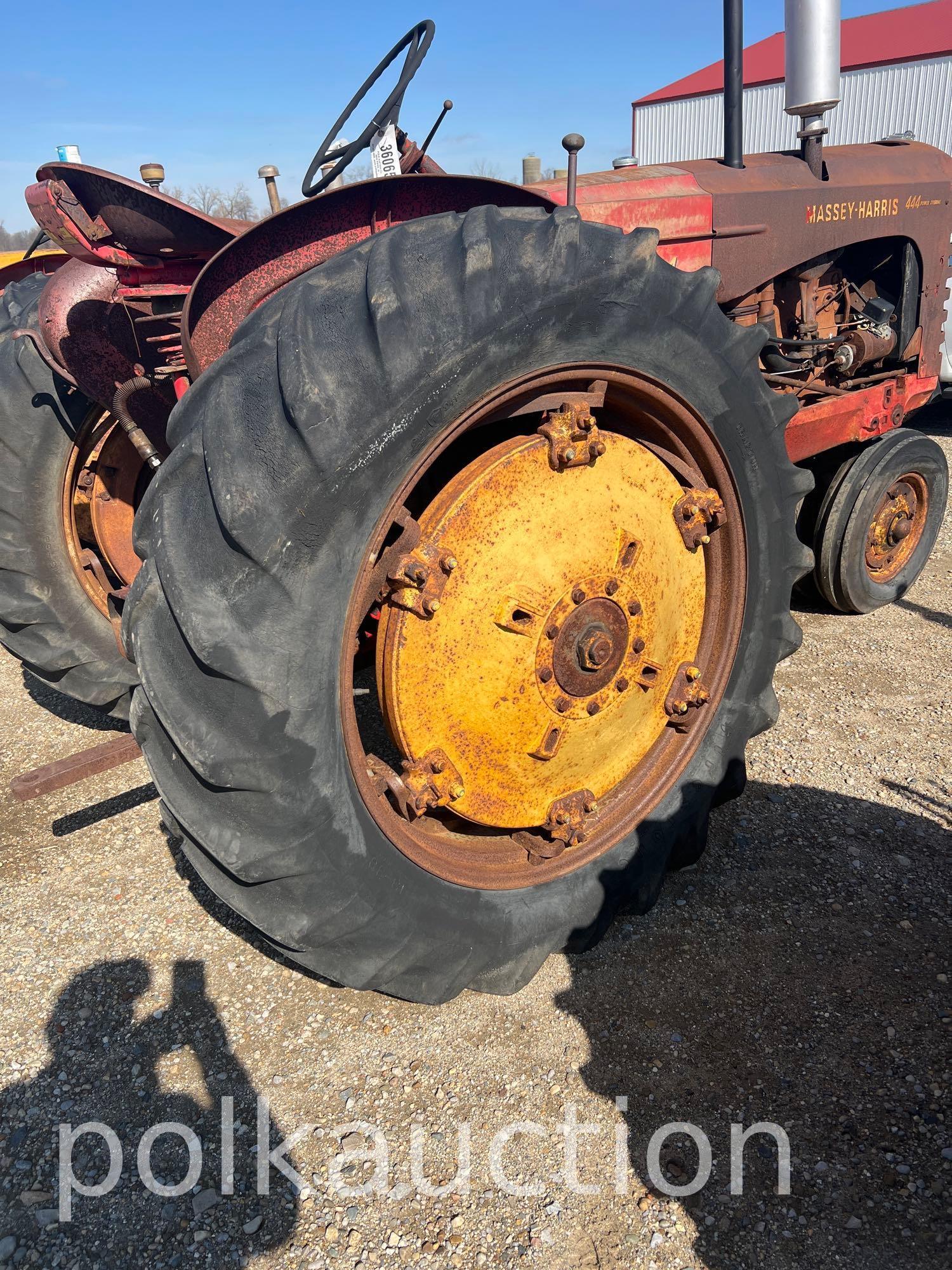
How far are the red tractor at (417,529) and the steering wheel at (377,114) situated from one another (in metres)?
0.01

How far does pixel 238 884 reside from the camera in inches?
59.5

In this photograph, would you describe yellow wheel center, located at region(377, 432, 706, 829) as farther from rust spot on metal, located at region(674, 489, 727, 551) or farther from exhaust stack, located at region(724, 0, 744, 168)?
exhaust stack, located at region(724, 0, 744, 168)

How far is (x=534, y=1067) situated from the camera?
6.03 feet

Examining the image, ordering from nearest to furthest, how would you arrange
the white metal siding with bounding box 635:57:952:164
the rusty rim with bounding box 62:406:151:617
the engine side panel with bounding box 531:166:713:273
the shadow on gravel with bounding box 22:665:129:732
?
the engine side panel with bounding box 531:166:713:273, the rusty rim with bounding box 62:406:151:617, the shadow on gravel with bounding box 22:665:129:732, the white metal siding with bounding box 635:57:952:164

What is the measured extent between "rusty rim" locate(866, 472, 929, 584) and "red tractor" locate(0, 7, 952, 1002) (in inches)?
51.7

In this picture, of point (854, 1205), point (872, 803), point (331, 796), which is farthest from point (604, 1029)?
point (872, 803)

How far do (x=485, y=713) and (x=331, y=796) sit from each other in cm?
44

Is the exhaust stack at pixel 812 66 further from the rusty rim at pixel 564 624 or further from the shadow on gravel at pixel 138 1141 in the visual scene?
the shadow on gravel at pixel 138 1141

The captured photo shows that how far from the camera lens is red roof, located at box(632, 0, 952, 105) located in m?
14.2

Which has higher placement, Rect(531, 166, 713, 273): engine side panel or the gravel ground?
Rect(531, 166, 713, 273): engine side panel

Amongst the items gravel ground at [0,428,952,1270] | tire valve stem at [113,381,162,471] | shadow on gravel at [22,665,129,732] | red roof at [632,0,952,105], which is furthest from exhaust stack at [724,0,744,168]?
red roof at [632,0,952,105]

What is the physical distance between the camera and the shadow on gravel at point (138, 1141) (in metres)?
1.55

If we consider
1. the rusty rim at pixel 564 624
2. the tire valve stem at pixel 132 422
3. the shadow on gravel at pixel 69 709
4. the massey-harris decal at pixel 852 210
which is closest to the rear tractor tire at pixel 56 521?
the shadow on gravel at pixel 69 709

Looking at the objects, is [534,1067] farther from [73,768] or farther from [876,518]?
[876,518]
